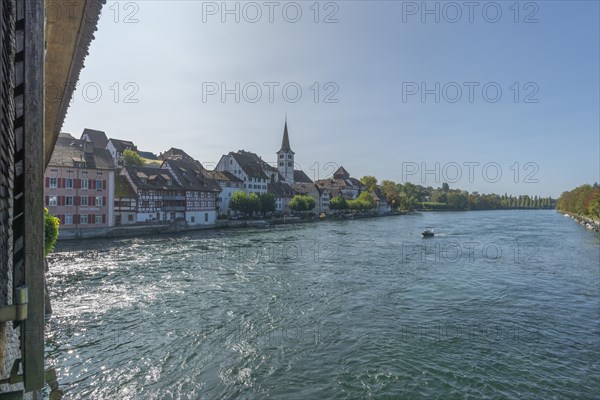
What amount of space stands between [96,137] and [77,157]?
45155 millimetres

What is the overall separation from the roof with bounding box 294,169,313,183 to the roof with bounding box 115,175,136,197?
69654mm

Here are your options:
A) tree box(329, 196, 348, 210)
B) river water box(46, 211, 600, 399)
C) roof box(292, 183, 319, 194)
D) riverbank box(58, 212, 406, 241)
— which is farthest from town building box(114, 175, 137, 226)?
tree box(329, 196, 348, 210)

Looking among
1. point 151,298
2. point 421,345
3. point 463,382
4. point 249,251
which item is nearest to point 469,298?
point 421,345

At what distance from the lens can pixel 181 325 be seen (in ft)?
45.6

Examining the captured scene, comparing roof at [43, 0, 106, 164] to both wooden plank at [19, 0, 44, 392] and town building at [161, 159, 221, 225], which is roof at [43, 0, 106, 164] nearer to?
wooden plank at [19, 0, 44, 392]

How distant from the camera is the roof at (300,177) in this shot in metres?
117

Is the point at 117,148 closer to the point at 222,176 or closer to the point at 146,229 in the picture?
the point at 222,176

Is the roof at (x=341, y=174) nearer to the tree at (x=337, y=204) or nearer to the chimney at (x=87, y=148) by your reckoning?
the tree at (x=337, y=204)

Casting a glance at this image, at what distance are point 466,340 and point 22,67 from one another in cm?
1452

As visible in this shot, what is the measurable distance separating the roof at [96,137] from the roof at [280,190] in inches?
1565

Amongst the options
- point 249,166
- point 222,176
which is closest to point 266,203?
point 222,176

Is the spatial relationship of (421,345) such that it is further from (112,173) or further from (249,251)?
(112,173)

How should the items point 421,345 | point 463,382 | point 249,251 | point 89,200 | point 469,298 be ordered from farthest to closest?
point 89,200 → point 249,251 → point 469,298 → point 421,345 → point 463,382

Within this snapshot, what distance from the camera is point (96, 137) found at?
8288 cm
